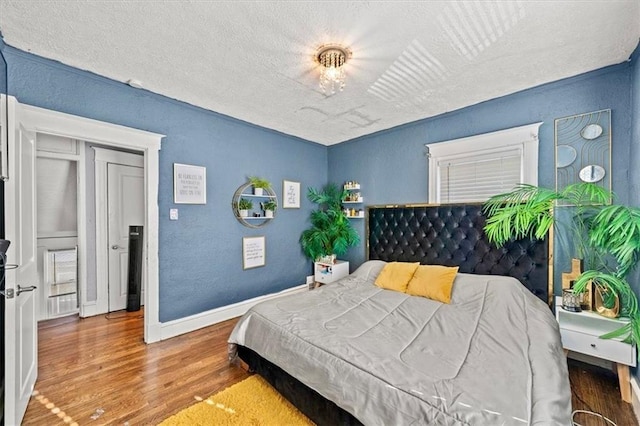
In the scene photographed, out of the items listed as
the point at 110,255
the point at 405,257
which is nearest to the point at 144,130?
the point at 110,255

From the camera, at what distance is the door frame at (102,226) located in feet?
12.0

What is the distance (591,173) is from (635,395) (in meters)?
1.69

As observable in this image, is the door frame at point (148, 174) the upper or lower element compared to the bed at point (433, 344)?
upper

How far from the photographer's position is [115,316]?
3578 millimetres

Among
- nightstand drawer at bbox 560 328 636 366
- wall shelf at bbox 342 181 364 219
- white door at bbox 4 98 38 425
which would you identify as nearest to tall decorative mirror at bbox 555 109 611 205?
nightstand drawer at bbox 560 328 636 366

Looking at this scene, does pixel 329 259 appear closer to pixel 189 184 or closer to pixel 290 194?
pixel 290 194

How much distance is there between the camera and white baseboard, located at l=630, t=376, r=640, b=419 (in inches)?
68.7

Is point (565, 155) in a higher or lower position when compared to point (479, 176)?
higher

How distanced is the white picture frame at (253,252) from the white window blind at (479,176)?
2.48m

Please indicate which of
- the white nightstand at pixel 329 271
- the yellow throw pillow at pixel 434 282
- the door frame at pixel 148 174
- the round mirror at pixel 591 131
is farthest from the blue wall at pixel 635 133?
the door frame at pixel 148 174

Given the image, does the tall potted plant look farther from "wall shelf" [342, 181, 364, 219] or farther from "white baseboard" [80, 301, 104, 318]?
"white baseboard" [80, 301, 104, 318]

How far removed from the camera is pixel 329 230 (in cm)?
420

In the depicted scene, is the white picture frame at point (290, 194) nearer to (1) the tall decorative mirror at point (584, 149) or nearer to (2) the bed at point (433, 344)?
(2) the bed at point (433, 344)

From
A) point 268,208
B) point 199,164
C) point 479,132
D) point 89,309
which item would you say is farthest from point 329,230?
point 89,309
